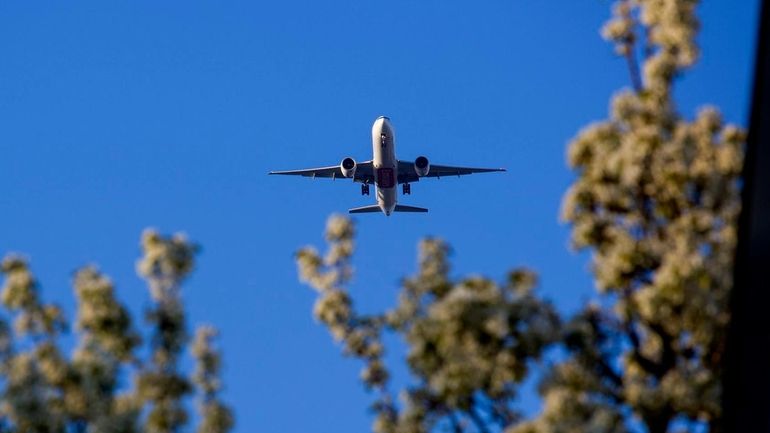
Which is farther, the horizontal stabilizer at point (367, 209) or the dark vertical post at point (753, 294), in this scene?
the horizontal stabilizer at point (367, 209)

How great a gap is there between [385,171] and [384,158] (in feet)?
3.75

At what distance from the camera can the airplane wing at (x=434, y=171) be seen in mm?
79562

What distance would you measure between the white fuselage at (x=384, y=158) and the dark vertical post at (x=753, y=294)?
61107 millimetres

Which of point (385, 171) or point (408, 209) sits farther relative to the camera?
point (408, 209)

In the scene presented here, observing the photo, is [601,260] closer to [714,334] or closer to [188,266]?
[714,334]

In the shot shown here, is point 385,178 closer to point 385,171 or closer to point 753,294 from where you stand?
point 385,171

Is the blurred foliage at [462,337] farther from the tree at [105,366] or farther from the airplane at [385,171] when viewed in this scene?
the airplane at [385,171]

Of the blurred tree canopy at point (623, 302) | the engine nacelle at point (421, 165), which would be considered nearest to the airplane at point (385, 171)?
the engine nacelle at point (421, 165)

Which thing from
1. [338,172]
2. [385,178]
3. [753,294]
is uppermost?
[338,172]

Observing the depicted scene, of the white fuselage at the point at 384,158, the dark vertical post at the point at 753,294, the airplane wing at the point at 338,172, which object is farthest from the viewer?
the airplane wing at the point at 338,172

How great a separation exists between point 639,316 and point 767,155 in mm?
3068

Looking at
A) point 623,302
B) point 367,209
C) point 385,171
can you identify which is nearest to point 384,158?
point 385,171

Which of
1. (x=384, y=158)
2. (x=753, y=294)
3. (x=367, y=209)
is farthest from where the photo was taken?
(x=367, y=209)

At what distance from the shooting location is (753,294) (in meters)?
10.5
